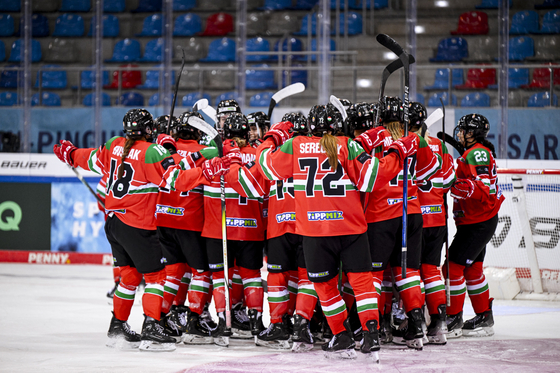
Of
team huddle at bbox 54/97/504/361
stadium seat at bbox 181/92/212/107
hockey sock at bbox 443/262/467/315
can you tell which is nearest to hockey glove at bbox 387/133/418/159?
team huddle at bbox 54/97/504/361

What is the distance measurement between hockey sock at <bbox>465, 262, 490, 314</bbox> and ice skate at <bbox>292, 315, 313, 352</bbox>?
4.64 feet

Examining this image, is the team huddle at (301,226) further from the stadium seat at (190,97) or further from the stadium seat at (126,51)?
the stadium seat at (126,51)

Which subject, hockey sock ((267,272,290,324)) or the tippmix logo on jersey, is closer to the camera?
the tippmix logo on jersey

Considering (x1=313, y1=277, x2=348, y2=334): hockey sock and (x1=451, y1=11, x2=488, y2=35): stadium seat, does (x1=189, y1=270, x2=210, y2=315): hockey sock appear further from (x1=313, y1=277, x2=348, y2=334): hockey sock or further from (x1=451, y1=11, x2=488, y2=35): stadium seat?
(x1=451, y1=11, x2=488, y2=35): stadium seat

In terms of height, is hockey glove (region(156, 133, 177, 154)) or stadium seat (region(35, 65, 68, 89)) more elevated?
stadium seat (region(35, 65, 68, 89))

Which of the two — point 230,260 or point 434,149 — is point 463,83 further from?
point 230,260

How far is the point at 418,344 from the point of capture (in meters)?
4.26

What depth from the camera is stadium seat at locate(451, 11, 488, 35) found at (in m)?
9.38

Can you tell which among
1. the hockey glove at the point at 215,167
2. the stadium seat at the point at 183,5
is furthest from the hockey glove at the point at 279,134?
the stadium seat at the point at 183,5

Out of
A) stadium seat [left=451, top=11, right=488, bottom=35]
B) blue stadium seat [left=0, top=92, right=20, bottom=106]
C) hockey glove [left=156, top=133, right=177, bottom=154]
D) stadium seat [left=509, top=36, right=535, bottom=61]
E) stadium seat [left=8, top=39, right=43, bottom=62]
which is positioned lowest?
hockey glove [left=156, top=133, right=177, bottom=154]

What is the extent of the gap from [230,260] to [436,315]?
4.71 feet

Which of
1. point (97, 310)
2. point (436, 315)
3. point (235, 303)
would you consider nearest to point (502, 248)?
point (436, 315)

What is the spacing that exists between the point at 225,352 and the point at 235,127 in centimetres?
143

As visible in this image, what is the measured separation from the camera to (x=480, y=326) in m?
4.89
